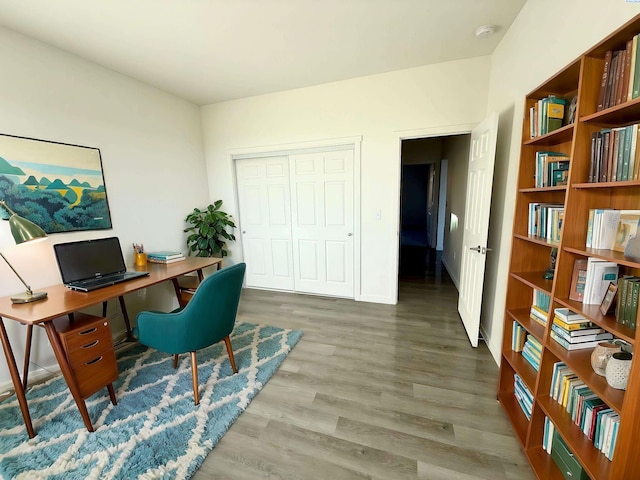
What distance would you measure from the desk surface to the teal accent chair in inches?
11.3

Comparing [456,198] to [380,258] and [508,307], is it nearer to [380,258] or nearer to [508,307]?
[380,258]

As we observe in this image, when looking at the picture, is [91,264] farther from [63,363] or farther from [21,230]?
[63,363]

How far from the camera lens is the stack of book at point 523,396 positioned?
1467 mm

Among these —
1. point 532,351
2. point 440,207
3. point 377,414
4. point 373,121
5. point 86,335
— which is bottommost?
point 377,414

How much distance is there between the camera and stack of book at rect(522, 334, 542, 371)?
1.44m

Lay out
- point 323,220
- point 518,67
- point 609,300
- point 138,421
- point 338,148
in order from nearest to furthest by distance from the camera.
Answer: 1. point 609,300
2. point 138,421
3. point 518,67
4. point 338,148
5. point 323,220

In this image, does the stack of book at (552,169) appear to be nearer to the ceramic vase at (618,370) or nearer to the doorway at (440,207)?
the ceramic vase at (618,370)

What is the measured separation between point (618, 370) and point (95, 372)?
260cm

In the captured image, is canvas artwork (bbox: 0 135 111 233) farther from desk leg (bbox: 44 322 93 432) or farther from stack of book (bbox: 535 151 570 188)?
stack of book (bbox: 535 151 570 188)

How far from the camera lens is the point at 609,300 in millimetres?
1009

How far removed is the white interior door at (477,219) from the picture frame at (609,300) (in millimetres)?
1105

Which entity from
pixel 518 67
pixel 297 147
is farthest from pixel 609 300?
pixel 297 147

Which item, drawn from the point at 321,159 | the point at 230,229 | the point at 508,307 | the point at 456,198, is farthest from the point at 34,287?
the point at 456,198

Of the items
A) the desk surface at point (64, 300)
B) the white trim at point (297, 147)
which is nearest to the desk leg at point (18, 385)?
the desk surface at point (64, 300)
